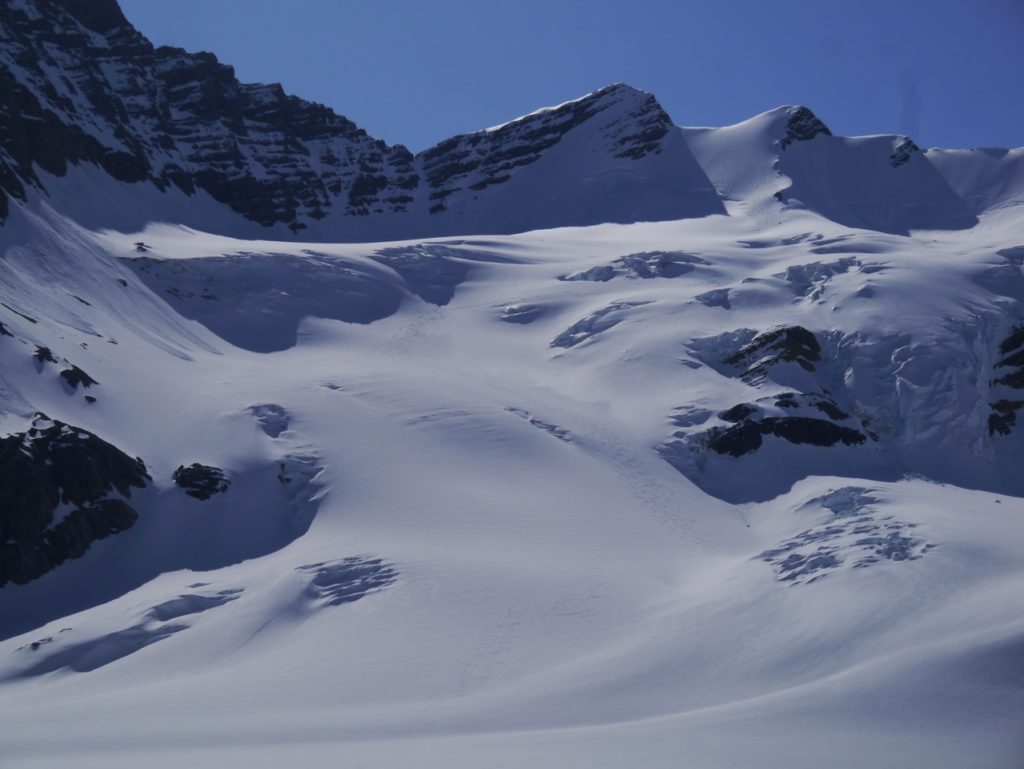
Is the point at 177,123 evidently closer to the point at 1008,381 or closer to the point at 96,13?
the point at 96,13

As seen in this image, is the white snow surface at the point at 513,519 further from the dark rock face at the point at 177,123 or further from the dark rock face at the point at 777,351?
the dark rock face at the point at 177,123

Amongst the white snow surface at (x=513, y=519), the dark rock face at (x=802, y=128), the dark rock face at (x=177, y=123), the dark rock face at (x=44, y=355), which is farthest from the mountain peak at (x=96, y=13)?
the dark rock face at (x=44, y=355)

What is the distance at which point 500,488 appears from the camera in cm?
4081

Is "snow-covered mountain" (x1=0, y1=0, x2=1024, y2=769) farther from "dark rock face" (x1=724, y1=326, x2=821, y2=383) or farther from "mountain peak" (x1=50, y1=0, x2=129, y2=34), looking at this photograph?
"mountain peak" (x1=50, y1=0, x2=129, y2=34)

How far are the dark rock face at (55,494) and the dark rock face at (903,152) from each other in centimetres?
8341

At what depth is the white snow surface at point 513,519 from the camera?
76.8 ft

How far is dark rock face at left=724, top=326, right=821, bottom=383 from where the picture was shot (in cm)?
5106

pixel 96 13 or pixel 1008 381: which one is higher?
pixel 96 13

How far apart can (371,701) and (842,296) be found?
39420 millimetres

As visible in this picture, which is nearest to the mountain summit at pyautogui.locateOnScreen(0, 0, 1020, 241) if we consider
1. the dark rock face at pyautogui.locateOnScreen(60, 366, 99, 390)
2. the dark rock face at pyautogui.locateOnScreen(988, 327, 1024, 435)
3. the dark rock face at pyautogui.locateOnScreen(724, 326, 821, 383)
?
the dark rock face at pyautogui.locateOnScreen(60, 366, 99, 390)

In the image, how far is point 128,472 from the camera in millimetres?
39094

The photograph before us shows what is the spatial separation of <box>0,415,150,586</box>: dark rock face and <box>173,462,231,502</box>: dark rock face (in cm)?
130

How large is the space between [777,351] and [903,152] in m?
60.0

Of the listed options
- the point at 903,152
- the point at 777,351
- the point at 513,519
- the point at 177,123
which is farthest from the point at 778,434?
the point at 177,123
